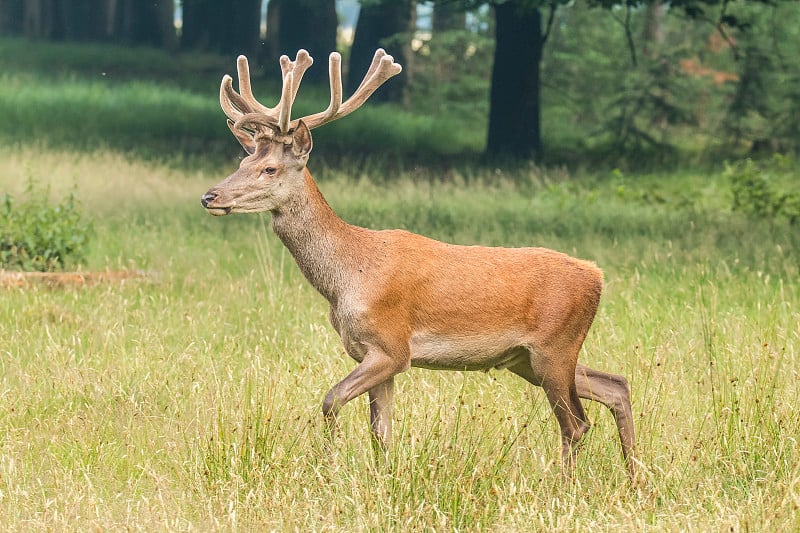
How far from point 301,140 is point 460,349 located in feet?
3.52

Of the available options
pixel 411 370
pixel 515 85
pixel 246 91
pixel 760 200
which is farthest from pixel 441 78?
pixel 246 91

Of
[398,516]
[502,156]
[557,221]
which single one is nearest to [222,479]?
[398,516]

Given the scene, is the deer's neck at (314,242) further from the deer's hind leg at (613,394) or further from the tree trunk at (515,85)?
the tree trunk at (515,85)

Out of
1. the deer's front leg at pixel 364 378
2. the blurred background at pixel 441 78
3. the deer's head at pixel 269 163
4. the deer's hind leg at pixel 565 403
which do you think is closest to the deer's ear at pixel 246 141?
the deer's head at pixel 269 163

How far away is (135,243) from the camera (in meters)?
12.1

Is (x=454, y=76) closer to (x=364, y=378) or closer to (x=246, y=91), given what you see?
(x=246, y=91)

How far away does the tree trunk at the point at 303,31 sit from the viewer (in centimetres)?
2812

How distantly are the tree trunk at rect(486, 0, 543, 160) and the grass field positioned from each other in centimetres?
995

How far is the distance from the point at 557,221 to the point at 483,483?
929 centimetres

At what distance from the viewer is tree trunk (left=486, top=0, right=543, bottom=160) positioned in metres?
20.1

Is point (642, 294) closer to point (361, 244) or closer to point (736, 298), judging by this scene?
point (736, 298)

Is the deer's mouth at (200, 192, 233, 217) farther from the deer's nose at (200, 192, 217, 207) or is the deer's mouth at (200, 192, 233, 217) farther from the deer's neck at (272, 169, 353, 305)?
the deer's neck at (272, 169, 353, 305)

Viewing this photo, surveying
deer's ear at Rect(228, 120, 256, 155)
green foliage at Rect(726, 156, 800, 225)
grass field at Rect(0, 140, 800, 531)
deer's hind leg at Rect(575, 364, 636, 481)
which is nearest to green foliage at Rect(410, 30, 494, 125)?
green foliage at Rect(726, 156, 800, 225)

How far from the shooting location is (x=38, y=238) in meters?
10.3
